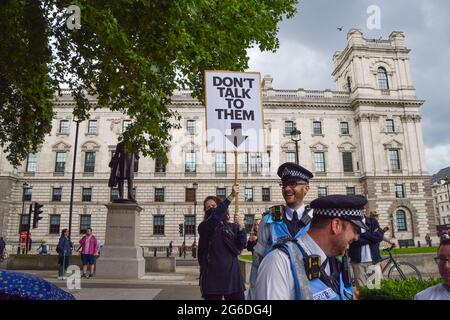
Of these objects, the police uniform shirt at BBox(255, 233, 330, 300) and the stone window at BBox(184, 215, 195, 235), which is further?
the stone window at BBox(184, 215, 195, 235)

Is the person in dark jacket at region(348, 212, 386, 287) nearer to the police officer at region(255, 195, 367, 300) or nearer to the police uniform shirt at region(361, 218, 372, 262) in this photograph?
the police uniform shirt at region(361, 218, 372, 262)

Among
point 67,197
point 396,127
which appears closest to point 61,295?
point 67,197

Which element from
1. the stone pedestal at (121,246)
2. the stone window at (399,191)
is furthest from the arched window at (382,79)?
the stone pedestal at (121,246)

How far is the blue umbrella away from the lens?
1203 mm

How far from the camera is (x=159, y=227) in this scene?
4450 centimetres

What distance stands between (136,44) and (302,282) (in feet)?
32.1

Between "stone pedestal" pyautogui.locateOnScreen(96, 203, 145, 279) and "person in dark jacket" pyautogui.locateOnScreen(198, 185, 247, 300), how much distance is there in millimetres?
8640

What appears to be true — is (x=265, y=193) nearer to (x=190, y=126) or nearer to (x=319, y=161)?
(x=319, y=161)

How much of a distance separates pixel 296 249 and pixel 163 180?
4433cm

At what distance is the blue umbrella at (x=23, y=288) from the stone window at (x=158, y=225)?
145 ft

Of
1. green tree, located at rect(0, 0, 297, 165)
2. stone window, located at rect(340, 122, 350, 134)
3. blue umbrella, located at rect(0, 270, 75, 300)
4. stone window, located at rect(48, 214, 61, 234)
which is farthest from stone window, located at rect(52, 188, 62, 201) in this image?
blue umbrella, located at rect(0, 270, 75, 300)

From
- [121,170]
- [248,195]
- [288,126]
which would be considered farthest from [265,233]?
[288,126]

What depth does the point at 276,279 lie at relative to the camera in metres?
1.97

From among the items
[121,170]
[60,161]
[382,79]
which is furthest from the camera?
[382,79]
